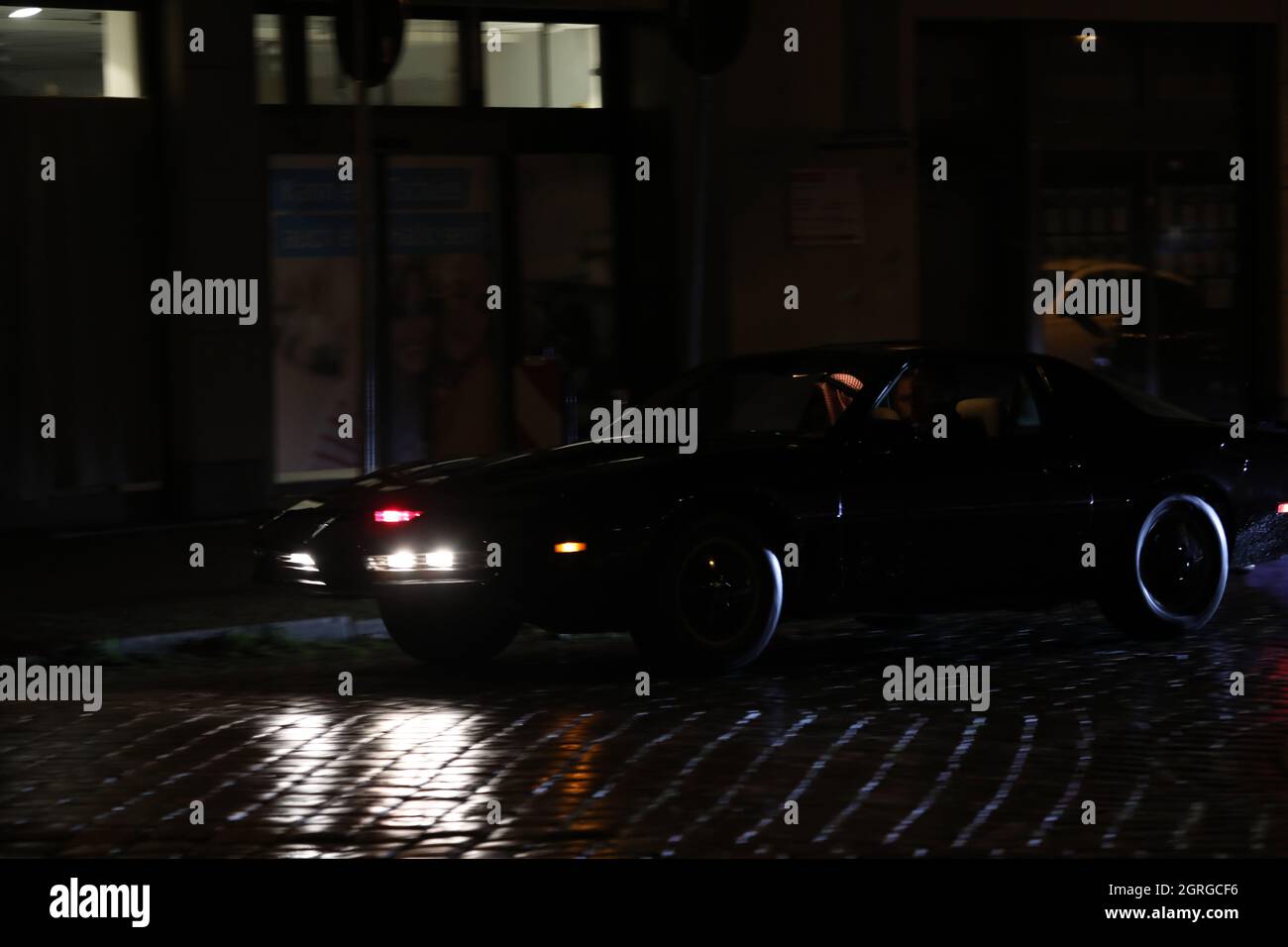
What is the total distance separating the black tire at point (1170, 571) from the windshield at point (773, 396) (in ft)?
5.03

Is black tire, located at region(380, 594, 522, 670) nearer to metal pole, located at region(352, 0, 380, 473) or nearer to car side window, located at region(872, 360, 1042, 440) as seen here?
car side window, located at region(872, 360, 1042, 440)

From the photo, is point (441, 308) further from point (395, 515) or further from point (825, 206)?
point (395, 515)

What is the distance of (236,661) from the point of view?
35.7 feet

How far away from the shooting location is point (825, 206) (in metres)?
18.2

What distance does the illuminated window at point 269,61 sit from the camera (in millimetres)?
16406

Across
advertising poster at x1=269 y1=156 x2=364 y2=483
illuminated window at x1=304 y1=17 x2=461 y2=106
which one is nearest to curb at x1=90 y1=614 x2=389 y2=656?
advertising poster at x1=269 y1=156 x2=364 y2=483

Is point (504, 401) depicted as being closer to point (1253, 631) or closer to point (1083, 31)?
point (1083, 31)

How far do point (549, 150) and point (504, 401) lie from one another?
194 centimetres

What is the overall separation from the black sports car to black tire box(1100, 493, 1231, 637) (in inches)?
0.4

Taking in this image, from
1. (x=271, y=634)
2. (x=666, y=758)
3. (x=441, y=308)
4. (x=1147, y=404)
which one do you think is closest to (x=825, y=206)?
(x=441, y=308)

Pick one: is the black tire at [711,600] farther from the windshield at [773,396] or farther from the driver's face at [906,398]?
the driver's face at [906,398]

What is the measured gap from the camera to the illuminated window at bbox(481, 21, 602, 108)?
17391 mm

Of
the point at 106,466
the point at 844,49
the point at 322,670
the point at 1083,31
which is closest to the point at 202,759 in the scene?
the point at 322,670

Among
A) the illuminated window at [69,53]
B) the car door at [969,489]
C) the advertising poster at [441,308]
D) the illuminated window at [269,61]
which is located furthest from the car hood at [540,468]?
the advertising poster at [441,308]
